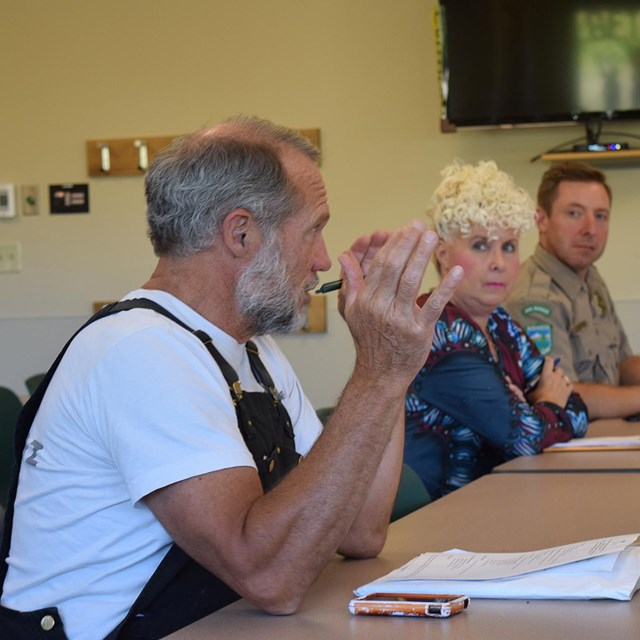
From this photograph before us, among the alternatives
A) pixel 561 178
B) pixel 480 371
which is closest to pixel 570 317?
pixel 561 178

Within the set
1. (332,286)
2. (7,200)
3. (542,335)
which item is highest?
(7,200)

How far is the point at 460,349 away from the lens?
9.15ft

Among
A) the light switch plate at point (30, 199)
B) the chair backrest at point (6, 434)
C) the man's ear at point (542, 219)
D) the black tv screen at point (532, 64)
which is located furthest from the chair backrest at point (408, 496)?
the light switch plate at point (30, 199)

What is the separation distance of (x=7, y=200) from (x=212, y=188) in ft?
13.6

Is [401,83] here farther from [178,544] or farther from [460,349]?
[178,544]

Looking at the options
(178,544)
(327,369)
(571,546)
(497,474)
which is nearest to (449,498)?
(497,474)

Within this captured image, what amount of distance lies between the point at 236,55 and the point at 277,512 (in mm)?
4324

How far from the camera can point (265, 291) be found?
1661 mm

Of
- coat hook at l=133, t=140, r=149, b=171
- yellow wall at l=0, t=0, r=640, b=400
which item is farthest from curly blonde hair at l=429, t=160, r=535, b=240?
coat hook at l=133, t=140, r=149, b=171

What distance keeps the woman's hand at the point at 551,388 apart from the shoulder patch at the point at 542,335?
566 mm

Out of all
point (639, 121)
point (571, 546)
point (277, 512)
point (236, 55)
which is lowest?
point (571, 546)

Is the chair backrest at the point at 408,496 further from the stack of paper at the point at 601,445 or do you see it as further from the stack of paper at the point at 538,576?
the stack of paper at the point at 538,576

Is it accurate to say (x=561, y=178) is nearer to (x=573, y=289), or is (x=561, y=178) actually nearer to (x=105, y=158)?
(x=573, y=289)

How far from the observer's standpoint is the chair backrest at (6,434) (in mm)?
3131
